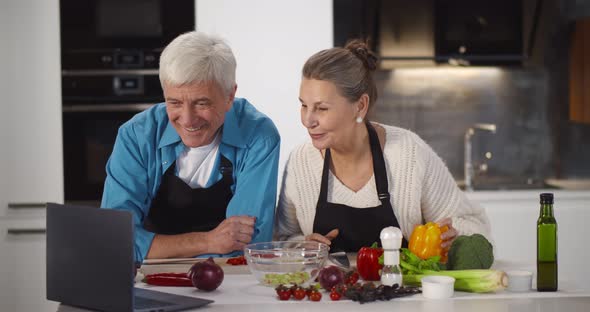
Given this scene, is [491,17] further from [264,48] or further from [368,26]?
[264,48]

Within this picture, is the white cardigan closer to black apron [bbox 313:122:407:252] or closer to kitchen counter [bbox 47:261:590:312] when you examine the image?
black apron [bbox 313:122:407:252]

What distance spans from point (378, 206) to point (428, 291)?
80 centimetres

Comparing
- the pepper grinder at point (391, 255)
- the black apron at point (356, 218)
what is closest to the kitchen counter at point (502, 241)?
the black apron at point (356, 218)

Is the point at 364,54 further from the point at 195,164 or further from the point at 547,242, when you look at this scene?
the point at 547,242

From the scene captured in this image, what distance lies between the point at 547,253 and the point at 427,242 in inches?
13.5

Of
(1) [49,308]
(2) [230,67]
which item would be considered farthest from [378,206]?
(1) [49,308]

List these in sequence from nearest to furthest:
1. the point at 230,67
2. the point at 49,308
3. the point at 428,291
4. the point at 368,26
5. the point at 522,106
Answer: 1. the point at 428,291
2. the point at 230,67
3. the point at 49,308
4. the point at 368,26
5. the point at 522,106

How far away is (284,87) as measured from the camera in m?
3.96

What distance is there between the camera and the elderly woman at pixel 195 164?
2.56 metres

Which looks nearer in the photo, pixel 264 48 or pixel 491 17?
pixel 264 48

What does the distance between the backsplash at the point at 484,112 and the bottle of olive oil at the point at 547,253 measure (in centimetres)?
268

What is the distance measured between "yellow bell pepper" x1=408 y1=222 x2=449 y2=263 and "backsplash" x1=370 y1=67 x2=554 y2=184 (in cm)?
245

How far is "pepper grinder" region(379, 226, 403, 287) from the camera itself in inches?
78.9

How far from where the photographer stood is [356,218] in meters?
2.75
